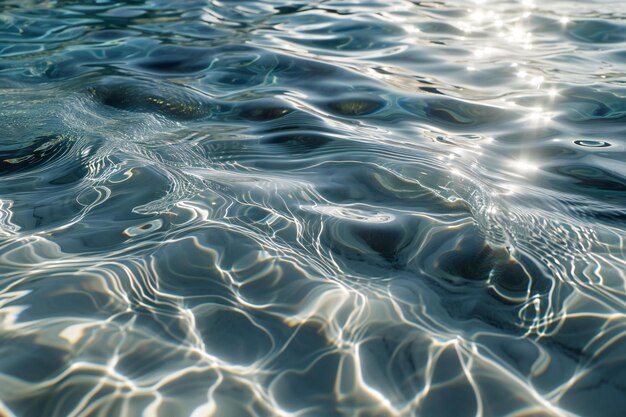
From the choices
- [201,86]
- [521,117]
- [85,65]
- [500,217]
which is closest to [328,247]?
[500,217]

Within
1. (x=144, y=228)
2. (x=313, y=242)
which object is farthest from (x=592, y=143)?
(x=144, y=228)

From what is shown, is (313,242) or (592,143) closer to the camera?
(313,242)

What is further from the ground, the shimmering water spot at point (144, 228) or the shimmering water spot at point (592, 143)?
the shimmering water spot at point (144, 228)

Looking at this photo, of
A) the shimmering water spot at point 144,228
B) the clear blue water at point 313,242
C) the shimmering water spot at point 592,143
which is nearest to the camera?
the clear blue water at point 313,242

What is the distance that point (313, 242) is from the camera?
2176 mm

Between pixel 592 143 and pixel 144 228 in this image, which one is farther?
pixel 592 143

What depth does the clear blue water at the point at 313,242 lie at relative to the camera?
1.55m

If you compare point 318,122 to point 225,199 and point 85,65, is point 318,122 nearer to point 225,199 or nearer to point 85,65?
point 225,199

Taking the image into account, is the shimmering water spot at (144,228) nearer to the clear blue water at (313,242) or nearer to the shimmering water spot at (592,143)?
the clear blue water at (313,242)

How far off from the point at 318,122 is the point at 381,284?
1.76 meters

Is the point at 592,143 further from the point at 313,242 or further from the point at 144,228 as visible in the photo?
the point at 144,228

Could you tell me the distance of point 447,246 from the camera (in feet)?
7.04

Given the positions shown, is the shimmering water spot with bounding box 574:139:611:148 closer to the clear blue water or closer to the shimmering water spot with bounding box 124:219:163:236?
the clear blue water

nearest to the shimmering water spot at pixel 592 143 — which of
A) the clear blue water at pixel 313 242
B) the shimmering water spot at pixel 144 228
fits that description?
the clear blue water at pixel 313 242
